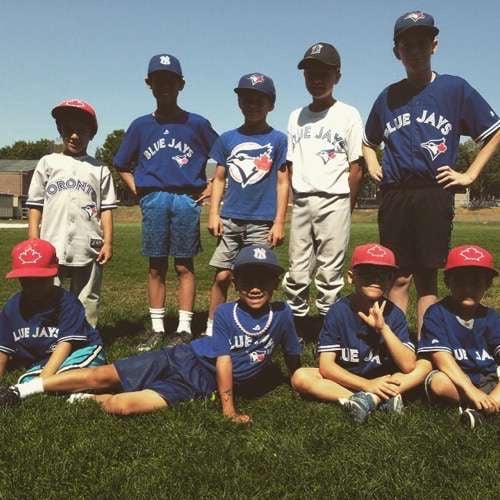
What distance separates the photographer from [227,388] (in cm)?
377

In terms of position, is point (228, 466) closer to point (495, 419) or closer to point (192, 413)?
point (192, 413)

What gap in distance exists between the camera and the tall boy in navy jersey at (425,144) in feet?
14.3

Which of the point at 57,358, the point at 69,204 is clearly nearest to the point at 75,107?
the point at 69,204

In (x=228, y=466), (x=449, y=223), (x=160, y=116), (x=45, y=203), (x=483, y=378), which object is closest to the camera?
(x=228, y=466)

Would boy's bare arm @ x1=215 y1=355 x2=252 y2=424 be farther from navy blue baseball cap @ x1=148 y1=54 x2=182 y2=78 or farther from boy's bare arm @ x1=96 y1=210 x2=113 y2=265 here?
navy blue baseball cap @ x1=148 y1=54 x2=182 y2=78

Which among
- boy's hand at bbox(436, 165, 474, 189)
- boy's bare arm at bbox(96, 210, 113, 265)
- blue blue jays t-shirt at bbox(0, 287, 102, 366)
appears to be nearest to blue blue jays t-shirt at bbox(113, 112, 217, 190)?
boy's bare arm at bbox(96, 210, 113, 265)

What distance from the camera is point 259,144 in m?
5.34

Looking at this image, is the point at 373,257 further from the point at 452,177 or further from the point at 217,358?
the point at 217,358

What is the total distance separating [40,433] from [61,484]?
0.64m

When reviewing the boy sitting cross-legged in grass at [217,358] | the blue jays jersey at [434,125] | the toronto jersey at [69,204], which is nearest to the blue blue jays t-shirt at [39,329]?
the boy sitting cross-legged in grass at [217,358]

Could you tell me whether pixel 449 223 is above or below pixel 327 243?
above

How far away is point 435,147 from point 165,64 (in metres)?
2.72

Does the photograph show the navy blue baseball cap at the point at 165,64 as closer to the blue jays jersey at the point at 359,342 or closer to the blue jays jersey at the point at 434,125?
the blue jays jersey at the point at 434,125

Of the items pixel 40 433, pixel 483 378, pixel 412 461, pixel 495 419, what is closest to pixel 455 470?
pixel 412 461
